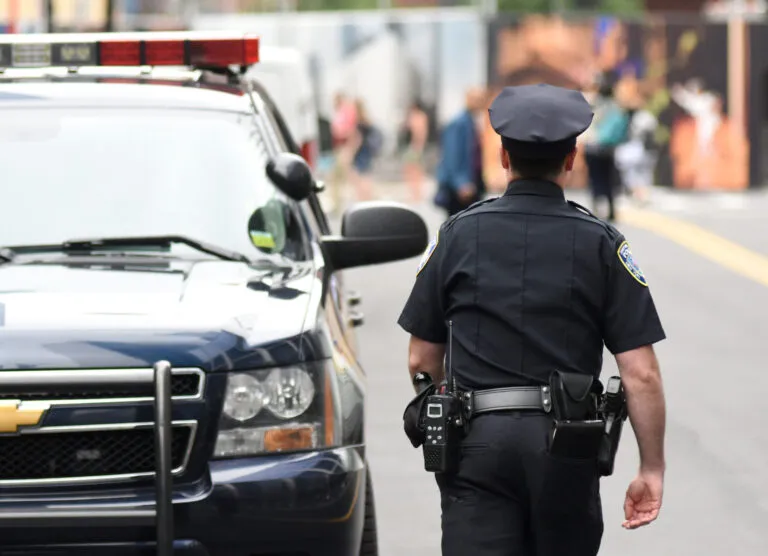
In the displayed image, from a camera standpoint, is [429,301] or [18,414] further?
[18,414]

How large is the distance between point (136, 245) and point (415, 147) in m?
28.8

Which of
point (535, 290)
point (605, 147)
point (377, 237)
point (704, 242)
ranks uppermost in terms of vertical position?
point (535, 290)

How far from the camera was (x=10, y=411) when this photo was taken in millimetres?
4203

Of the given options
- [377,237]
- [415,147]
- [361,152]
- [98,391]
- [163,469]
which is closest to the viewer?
[163,469]

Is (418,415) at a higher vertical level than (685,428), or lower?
higher

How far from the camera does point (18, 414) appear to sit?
420 cm

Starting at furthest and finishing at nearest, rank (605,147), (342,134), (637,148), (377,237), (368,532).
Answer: (637,148)
(342,134)
(605,147)
(377,237)
(368,532)

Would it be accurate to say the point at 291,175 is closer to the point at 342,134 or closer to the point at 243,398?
the point at 243,398

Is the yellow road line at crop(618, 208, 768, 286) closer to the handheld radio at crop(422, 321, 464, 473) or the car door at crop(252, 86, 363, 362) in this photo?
the car door at crop(252, 86, 363, 362)

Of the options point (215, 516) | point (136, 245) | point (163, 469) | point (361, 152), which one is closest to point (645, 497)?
point (215, 516)

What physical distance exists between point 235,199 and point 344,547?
1.46 metres

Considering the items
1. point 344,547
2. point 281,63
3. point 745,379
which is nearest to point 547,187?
point 344,547

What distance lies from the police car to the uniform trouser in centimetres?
61

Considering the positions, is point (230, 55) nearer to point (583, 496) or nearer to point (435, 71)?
point (583, 496)
